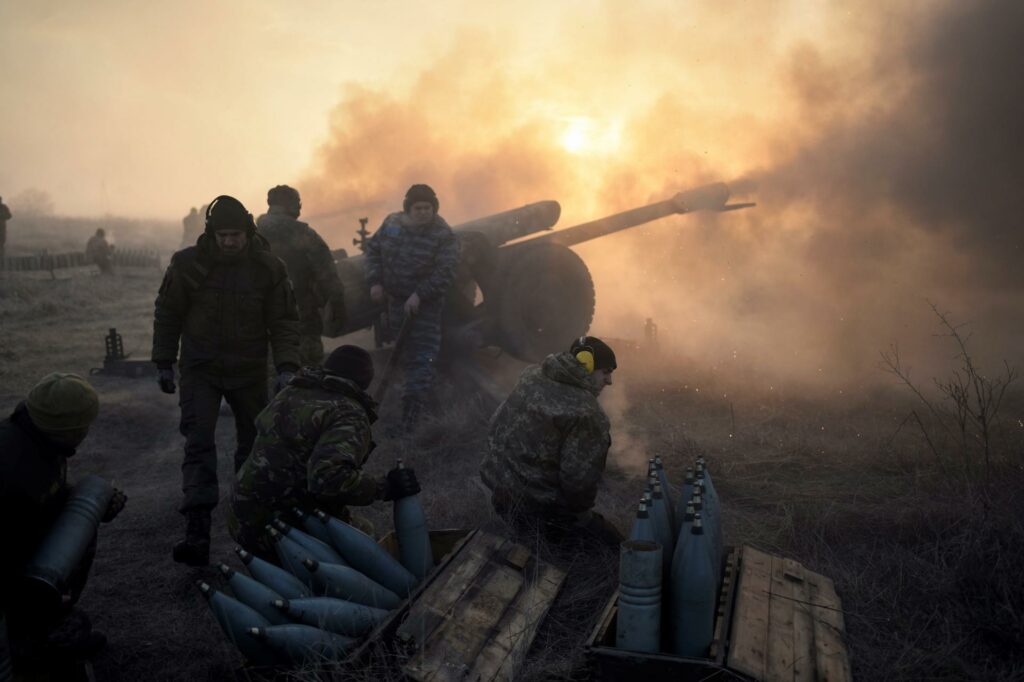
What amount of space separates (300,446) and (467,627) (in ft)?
3.72

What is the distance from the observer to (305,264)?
6.71 metres

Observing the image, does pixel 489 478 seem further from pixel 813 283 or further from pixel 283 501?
pixel 813 283

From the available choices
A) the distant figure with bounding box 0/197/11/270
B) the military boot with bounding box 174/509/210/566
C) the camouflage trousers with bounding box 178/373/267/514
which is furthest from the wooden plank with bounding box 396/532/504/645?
the distant figure with bounding box 0/197/11/270

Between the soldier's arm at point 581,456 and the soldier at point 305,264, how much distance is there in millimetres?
3092

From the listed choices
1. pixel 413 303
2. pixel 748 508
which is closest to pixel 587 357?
pixel 748 508

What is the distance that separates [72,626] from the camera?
11.3 feet

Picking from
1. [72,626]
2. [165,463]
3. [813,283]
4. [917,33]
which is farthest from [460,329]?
[917,33]

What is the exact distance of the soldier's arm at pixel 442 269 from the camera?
761 centimetres

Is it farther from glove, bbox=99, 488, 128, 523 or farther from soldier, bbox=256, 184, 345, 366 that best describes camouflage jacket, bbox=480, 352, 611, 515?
soldier, bbox=256, 184, 345, 366

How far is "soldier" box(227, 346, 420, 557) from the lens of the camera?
3779mm

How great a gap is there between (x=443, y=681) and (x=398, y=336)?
5031mm

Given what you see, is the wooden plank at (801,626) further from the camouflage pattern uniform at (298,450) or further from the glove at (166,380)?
the glove at (166,380)

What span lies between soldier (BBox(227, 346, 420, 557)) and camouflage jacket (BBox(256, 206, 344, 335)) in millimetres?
2862

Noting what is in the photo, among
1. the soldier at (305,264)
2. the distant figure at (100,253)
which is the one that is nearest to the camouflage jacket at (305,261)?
the soldier at (305,264)
